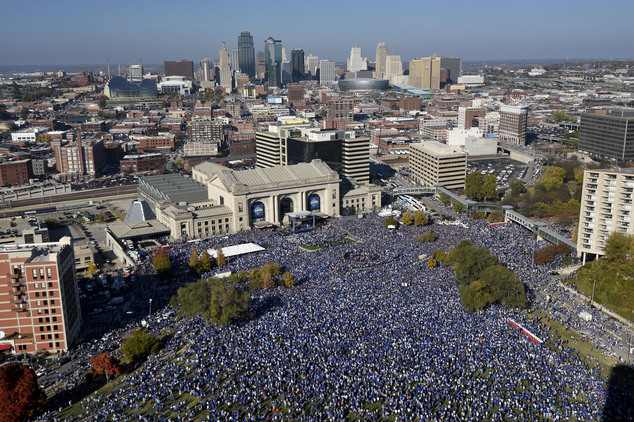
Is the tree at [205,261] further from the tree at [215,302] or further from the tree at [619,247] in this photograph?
the tree at [619,247]

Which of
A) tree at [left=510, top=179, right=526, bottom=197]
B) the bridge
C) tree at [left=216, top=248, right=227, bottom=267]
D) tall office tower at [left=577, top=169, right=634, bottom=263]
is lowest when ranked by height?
tree at [left=216, top=248, right=227, bottom=267]

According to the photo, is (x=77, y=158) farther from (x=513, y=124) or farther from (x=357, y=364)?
(x=513, y=124)

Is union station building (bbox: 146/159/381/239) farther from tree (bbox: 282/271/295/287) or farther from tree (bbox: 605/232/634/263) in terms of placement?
tree (bbox: 605/232/634/263)

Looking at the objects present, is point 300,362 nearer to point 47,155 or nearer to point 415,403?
point 415,403

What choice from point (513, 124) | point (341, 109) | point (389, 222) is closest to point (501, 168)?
point (513, 124)

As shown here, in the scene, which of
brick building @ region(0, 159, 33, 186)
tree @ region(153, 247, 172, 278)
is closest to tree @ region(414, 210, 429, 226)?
tree @ region(153, 247, 172, 278)

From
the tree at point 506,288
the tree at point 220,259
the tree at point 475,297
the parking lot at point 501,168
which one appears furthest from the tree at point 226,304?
the parking lot at point 501,168
